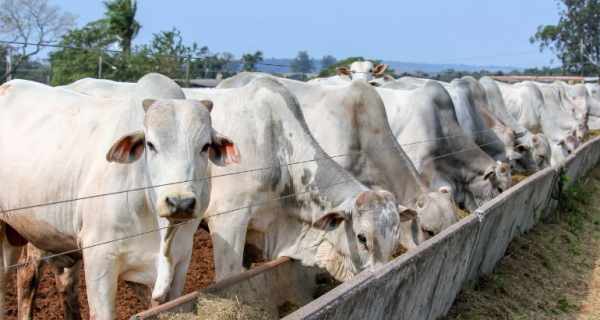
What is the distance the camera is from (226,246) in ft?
15.7

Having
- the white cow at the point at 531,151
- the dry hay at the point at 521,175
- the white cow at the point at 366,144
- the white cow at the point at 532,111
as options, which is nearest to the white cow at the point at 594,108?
the white cow at the point at 532,111

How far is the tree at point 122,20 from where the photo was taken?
93.4ft

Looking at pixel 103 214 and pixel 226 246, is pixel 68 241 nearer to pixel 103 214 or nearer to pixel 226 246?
pixel 103 214

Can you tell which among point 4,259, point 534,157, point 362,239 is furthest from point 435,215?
point 534,157

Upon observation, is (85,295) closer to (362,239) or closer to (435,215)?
(362,239)

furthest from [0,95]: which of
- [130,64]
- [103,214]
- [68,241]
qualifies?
[130,64]

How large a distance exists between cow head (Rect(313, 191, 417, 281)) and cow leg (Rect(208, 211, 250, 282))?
581 mm

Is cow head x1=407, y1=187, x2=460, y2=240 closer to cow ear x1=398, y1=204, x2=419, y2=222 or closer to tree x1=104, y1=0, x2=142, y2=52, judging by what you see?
cow ear x1=398, y1=204, x2=419, y2=222

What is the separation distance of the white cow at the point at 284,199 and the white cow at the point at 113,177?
0.75m

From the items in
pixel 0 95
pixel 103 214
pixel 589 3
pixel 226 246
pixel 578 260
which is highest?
pixel 589 3

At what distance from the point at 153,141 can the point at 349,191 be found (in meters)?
1.90

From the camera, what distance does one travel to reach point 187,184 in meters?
3.34

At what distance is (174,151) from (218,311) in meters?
0.91

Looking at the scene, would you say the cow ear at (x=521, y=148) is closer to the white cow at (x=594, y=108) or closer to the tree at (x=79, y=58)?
the white cow at (x=594, y=108)
